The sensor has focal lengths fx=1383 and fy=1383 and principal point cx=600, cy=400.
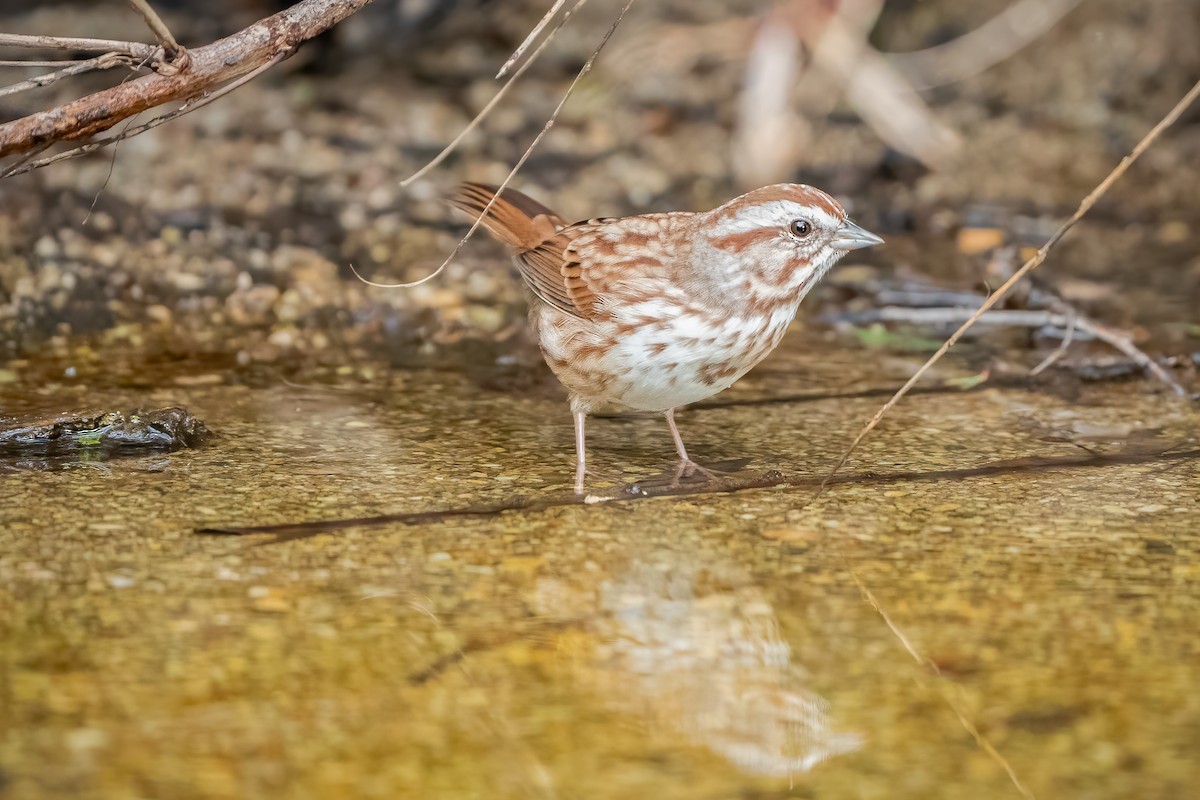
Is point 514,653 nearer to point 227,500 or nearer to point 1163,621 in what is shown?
point 227,500

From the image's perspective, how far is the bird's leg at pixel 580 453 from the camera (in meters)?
3.66

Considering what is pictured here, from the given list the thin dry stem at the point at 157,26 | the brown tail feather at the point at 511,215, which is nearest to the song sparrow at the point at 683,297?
the brown tail feather at the point at 511,215

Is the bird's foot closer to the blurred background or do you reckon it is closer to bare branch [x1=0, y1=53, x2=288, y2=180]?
the blurred background

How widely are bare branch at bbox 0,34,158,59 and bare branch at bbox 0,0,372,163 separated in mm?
30

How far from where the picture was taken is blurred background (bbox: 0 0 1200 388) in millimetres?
4969

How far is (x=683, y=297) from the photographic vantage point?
3.76 metres

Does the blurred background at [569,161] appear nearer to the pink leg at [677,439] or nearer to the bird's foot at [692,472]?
the pink leg at [677,439]

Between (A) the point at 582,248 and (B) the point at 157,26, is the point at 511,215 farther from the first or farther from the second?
(B) the point at 157,26

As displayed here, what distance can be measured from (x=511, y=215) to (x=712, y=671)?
2.12 meters

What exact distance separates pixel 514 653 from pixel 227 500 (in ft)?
3.43

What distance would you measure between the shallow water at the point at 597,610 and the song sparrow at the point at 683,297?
26 cm

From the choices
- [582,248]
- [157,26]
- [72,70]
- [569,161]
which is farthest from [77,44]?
[569,161]

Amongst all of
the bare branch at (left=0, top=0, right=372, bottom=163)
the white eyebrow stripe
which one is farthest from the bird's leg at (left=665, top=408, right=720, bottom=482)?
the bare branch at (left=0, top=0, right=372, bottom=163)

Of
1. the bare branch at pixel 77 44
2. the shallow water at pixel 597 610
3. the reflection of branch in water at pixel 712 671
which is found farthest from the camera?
the bare branch at pixel 77 44
